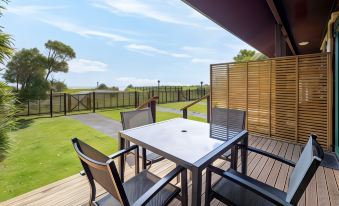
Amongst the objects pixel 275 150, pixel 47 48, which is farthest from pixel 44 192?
pixel 47 48

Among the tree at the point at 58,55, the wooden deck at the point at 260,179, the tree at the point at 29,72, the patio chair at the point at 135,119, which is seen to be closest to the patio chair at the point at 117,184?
the wooden deck at the point at 260,179

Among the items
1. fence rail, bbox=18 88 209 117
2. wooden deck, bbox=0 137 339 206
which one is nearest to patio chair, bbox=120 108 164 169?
wooden deck, bbox=0 137 339 206

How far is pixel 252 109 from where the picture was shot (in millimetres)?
4617

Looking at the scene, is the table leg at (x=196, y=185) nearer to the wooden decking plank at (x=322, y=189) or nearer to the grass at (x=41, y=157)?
the wooden decking plank at (x=322, y=189)

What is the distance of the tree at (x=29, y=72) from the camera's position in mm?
8180

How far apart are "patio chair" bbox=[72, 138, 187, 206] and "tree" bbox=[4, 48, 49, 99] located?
8.38 metres

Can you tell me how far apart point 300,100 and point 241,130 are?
2492 millimetres

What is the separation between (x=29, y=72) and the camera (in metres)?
8.77

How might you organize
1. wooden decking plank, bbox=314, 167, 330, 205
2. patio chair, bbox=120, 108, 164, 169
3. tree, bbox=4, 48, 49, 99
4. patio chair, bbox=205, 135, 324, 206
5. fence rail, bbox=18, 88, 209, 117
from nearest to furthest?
patio chair, bbox=205, 135, 324, 206 < wooden decking plank, bbox=314, 167, 330, 205 < patio chair, bbox=120, 108, 164, 169 < tree, bbox=4, 48, 49, 99 < fence rail, bbox=18, 88, 209, 117

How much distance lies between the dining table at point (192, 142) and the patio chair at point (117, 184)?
0.52ft

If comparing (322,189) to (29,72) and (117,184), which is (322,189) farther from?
(29,72)

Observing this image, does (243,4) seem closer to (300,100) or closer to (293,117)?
(300,100)

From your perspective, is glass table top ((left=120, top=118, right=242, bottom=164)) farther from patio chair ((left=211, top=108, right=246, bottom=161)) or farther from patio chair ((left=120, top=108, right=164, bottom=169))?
patio chair ((left=120, top=108, right=164, bottom=169))

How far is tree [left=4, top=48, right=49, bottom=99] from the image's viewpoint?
26.8 ft
